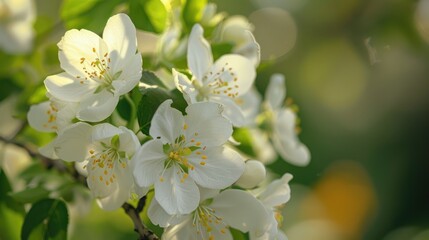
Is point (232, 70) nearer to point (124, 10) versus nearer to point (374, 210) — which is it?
point (124, 10)

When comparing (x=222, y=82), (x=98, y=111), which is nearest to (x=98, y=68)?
(x=98, y=111)

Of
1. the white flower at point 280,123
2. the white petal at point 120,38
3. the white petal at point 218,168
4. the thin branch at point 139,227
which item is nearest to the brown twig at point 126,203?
the thin branch at point 139,227

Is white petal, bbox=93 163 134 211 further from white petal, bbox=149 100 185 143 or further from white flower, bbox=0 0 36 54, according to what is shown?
white flower, bbox=0 0 36 54

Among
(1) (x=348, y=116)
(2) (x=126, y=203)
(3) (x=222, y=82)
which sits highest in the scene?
(3) (x=222, y=82)

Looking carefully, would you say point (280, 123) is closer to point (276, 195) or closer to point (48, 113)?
point (276, 195)

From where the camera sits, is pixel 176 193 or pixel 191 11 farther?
pixel 191 11

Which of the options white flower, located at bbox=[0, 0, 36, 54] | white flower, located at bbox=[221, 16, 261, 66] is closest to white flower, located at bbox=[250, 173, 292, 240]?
white flower, located at bbox=[221, 16, 261, 66]
